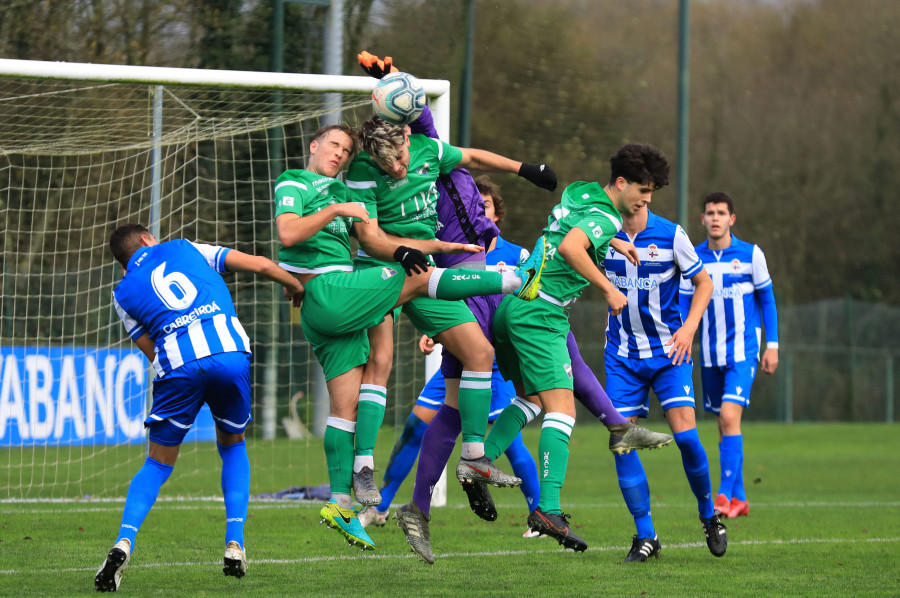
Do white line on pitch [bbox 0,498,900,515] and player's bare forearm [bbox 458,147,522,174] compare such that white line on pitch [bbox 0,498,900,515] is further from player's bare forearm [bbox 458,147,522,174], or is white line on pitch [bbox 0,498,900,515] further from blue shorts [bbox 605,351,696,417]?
player's bare forearm [bbox 458,147,522,174]

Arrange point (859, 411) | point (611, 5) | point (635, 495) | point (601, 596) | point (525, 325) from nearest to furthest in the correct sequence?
1. point (601, 596)
2. point (525, 325)
3. point (635, 495)
4. point (859, 411)
5. point (611, 5)

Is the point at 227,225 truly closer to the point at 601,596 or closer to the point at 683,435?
the point at 683,435

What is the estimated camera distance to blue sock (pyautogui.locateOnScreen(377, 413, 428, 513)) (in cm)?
775

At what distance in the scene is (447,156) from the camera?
6.23 metres

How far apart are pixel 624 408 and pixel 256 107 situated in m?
4.46

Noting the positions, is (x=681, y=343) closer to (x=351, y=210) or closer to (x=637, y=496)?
(x=637, y=496)

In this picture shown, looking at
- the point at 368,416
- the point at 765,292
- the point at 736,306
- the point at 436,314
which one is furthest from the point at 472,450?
the point at 765,292

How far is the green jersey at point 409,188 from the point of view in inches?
237

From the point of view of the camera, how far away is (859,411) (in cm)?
2600

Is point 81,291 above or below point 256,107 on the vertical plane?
below

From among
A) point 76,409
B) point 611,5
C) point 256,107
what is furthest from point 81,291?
point 611,5

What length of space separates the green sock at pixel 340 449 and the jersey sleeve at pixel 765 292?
4.62 m

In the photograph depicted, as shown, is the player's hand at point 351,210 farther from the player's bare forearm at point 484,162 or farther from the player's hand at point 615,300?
the player's hand at point 615,300

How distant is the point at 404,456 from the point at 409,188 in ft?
7.86
